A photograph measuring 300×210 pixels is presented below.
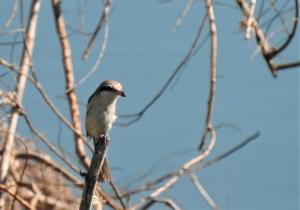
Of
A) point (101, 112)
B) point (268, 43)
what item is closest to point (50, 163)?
point (101, 112)

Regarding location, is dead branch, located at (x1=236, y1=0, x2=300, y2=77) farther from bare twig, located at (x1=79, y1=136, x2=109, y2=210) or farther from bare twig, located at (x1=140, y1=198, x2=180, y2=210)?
bare twig, located at (x1=79, y1=136, x2=109, y2=210)

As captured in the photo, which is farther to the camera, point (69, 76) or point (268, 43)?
point (69, 76)

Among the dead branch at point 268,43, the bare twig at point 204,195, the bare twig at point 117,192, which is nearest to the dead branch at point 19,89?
the bare twig at point 117,192

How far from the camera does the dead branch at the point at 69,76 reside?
475 centimetres

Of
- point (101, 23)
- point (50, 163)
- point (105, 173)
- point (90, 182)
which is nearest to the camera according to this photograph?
point (90, 182)

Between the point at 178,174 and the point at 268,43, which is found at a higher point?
the point at 268,43

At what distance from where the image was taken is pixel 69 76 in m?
4.82

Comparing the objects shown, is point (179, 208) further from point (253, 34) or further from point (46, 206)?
point (46, 206)

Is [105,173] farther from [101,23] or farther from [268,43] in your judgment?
[268,43]

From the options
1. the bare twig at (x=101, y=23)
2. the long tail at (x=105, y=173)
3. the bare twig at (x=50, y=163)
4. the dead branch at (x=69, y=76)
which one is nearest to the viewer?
the long tail at (x=105, y=173)

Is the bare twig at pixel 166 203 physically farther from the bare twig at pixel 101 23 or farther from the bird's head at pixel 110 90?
the bare twig at pixel 101 23

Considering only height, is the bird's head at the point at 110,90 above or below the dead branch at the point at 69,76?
below

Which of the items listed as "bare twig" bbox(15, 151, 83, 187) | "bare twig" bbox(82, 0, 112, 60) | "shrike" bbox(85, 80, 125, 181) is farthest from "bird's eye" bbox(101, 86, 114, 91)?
"bare twig" bbox(15, 151, 83, 187)

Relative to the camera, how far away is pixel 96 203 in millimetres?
3164
